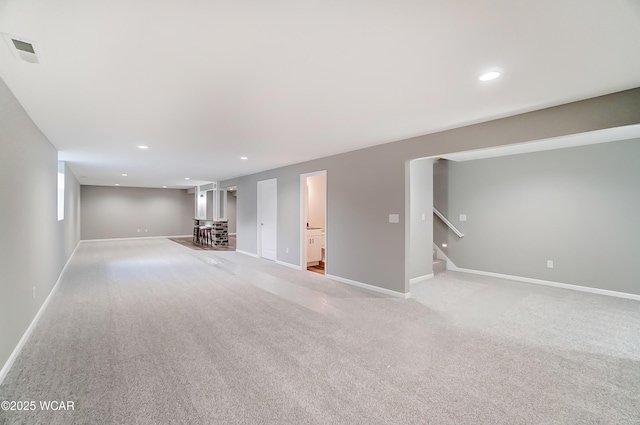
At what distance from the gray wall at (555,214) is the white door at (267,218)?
13.9 feet

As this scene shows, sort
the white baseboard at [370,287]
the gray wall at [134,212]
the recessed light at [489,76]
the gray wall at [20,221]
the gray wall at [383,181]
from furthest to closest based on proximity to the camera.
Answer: the gray wall at [134,212] < the white baseboard at [370,287] < the gray wall at [383,181] < the gray wall at [20,221] < the recessed light at [489,76]

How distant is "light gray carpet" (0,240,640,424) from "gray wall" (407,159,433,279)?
91 centimetres

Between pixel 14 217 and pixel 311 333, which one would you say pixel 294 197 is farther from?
pixel 14 217

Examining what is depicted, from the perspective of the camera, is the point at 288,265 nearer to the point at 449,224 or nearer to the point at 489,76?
the point at 449,224

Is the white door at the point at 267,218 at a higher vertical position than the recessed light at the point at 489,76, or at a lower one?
lower

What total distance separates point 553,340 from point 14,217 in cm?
530

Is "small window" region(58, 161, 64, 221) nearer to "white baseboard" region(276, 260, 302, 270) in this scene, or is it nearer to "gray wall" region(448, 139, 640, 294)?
"white baseboard" region(276, 260, 302, 270)

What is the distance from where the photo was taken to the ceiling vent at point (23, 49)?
1.71 metres

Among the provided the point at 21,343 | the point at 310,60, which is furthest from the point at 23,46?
the point at 21,343

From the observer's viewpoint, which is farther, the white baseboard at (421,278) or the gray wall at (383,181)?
the white baseboard at (421,278)

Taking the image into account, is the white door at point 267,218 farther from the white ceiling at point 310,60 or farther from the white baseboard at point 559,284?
the white baseboard at point 559,284

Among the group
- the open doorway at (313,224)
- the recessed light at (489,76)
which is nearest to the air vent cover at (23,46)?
the recessed light at (489,76)

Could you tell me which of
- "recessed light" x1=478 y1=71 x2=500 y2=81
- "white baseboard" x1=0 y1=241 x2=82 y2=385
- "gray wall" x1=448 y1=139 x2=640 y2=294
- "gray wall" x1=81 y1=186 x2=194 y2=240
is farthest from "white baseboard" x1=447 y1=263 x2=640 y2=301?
"gray wall" x1=81 y1=186 x2=194 y2=240

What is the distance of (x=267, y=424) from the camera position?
166cm
